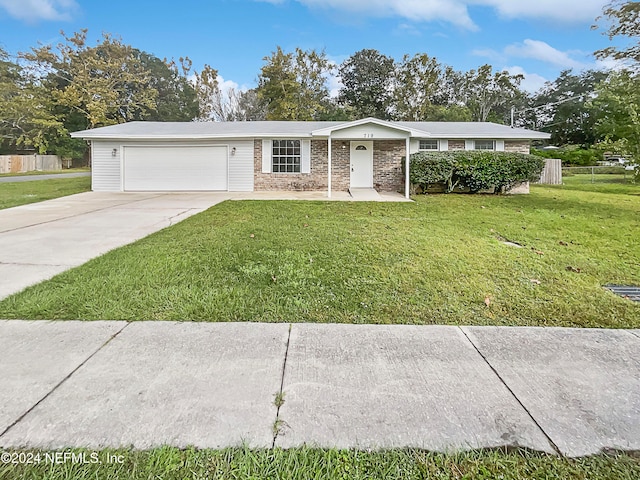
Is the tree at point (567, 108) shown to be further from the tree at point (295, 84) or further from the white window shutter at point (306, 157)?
the white window shutter at point (306, 157)

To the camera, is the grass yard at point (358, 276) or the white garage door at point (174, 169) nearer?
the grass yard at point (358, 276)

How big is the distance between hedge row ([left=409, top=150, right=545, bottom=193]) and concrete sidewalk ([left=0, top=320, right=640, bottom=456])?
1172cm

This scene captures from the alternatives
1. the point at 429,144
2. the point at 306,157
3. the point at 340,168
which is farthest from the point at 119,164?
the point at 429,144

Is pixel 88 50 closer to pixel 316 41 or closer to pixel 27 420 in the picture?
pixel 316 41

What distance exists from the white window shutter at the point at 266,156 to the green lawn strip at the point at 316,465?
1483 cm

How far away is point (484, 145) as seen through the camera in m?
16.1

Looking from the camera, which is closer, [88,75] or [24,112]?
[24,112]

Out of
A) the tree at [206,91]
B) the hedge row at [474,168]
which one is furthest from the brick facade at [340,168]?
the tree at [206,91]

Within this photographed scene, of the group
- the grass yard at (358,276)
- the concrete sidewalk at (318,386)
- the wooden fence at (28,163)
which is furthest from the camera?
the wooden fence at (28,163)

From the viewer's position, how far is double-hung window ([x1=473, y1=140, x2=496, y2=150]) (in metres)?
16.0

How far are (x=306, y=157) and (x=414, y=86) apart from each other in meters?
25.0

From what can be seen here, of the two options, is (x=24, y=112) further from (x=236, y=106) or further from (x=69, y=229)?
(x=69, y=229)

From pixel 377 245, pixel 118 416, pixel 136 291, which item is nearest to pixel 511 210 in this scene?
pixel 377 245

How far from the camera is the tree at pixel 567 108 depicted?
41.5 meters
